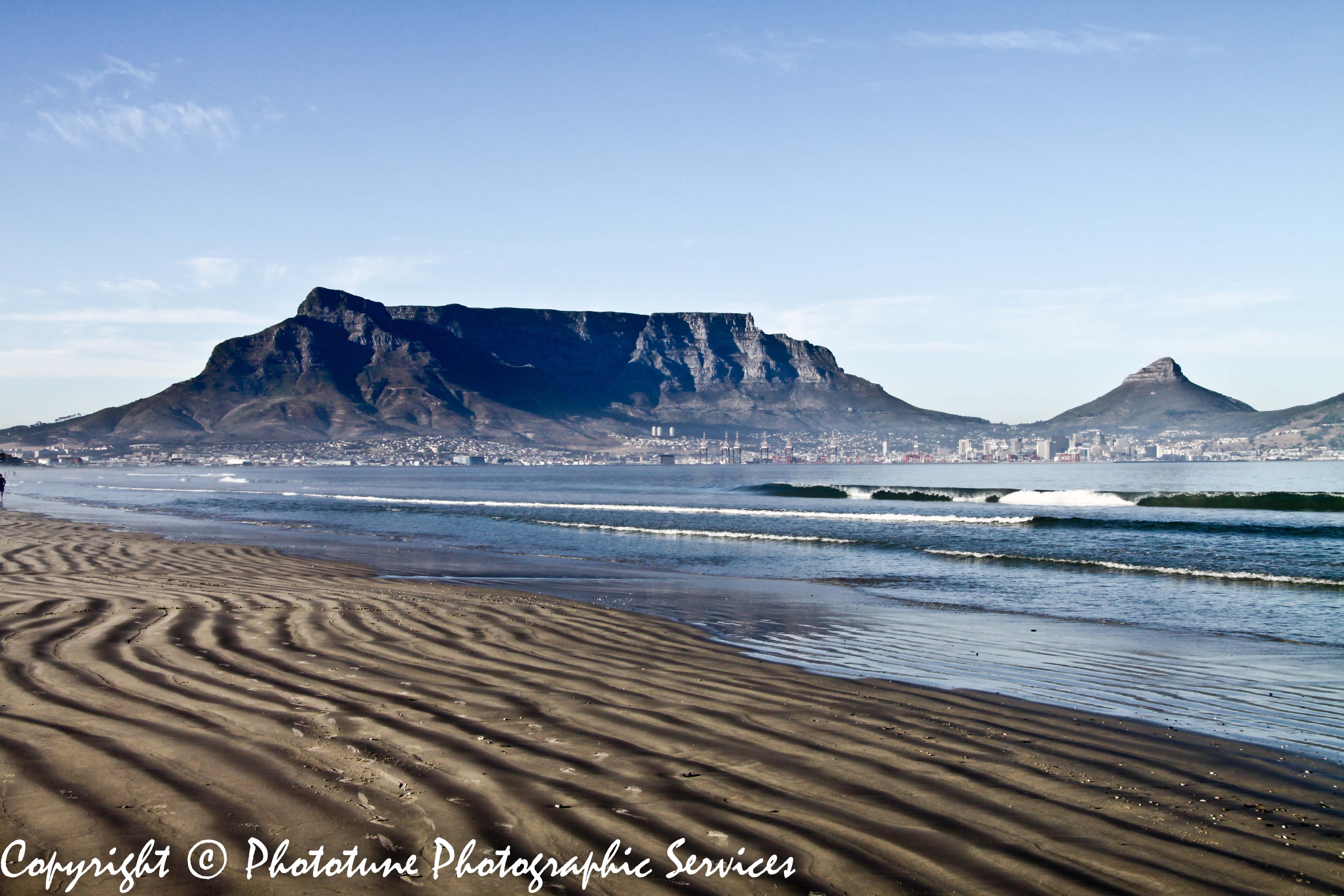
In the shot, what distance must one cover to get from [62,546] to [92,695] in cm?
2000

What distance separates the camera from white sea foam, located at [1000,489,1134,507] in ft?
197

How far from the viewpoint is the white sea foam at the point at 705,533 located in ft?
106

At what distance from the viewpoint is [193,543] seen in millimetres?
25875

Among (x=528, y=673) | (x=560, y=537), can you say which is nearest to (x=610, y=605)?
(x=528, y=673)

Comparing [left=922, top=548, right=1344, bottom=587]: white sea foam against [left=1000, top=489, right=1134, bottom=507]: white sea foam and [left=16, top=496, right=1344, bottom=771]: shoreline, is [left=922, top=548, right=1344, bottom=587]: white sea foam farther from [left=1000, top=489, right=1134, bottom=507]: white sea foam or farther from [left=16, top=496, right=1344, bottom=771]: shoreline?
[left=1000, top=489, right=1134, bottom=507]: white sea foam

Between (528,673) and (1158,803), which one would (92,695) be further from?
(1158,803)

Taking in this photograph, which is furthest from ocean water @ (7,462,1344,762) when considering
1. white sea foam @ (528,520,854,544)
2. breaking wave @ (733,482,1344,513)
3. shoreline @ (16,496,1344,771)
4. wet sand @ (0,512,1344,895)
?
wet sand @ (0,512,1344,895)

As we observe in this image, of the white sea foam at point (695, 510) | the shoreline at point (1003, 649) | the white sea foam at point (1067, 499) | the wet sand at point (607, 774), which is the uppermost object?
the wet sand at point (607, 774)

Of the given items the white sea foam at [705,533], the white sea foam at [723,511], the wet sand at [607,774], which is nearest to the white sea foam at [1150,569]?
the white sea foam at [705,533]

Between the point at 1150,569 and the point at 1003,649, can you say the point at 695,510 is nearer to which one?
the point at 1150,569

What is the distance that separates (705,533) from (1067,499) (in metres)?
39.4

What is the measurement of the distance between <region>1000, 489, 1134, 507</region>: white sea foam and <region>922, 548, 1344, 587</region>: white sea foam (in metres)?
36.1

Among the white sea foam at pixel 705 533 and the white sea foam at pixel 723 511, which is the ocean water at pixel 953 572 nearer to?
the white sea foam at pixel 705 533

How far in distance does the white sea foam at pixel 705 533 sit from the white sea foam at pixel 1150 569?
173 inches
